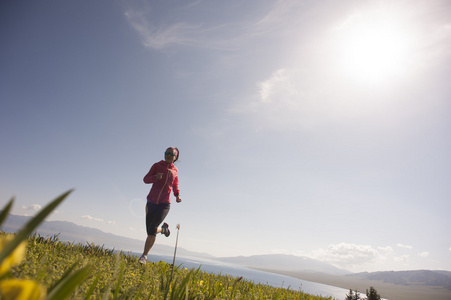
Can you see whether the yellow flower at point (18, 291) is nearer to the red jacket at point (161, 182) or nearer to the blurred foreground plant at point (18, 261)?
the blurred foreground plant at point (18, 261)

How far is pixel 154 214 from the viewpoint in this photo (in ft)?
19.4

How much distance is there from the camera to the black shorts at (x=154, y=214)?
226 inches

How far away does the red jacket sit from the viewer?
6.02 metres

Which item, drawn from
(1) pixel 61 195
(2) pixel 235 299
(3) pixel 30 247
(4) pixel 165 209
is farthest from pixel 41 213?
(4) pixel 165 209

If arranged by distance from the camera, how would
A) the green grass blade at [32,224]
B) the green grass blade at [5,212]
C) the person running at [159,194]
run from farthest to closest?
1. the person running at [159,194]
2. the green grass blade at [5,212]
3. the green grass blade at [32,224]

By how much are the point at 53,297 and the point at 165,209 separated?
551cm

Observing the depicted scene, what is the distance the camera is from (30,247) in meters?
3.33

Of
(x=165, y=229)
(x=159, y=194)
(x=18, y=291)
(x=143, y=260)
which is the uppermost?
(x=159, y=194)

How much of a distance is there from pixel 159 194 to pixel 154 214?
0.54 meters

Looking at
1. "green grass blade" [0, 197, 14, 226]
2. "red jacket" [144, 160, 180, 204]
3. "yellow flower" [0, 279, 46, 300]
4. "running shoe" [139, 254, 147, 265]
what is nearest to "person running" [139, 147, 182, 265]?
"red jacket" [144, 160, 180, 204]

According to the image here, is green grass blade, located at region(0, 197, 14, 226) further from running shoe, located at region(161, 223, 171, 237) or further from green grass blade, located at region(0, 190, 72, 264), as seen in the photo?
running shoe, located at region(161, 223, 171, 237)

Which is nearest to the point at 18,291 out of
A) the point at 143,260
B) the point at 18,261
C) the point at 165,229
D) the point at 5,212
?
the point at 18,261

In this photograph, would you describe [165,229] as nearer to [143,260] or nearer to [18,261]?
[143,260]

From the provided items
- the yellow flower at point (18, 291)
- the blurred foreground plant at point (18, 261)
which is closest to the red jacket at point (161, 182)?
the blurred foreground plant at point (18, 261)
